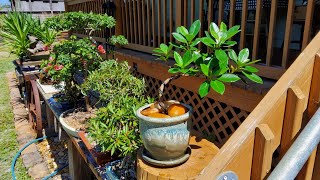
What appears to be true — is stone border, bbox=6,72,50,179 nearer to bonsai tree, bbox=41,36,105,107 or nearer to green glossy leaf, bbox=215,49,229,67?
bonsai tree, bbox=41,36,105,107

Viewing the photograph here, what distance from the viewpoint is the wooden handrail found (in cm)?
104

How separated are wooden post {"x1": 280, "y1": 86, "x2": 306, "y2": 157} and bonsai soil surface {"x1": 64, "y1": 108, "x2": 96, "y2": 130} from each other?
2.29 m

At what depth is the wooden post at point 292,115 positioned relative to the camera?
1097 mm

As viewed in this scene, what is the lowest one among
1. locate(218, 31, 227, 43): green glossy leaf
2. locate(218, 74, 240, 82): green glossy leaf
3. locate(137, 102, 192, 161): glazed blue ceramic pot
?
locate(137, 102, 192, 161): glazed blue ceramic pot

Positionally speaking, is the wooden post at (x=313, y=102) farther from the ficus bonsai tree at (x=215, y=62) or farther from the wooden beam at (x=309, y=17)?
the wooden beam at (x=309, y=17)

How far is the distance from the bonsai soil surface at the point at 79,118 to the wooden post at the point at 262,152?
2245mm

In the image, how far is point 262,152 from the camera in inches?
42.7

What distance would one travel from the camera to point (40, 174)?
3.79 metres

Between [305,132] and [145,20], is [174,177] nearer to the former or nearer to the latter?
[305,132]

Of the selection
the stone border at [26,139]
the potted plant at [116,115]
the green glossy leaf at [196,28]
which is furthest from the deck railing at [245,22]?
the stone border at [26,139]

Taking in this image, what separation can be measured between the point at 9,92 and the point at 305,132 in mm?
8212

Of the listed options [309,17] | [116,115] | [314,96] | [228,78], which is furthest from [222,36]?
[116,115]

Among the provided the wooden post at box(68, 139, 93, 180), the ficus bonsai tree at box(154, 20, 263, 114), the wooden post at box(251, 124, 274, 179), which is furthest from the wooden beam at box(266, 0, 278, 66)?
the wooden post at box(68, 139, 93, 180)

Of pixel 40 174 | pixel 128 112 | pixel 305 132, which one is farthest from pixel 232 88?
pixel 40 174
